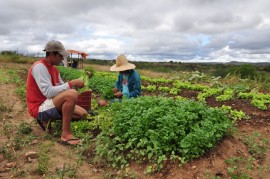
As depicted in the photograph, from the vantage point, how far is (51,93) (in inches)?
189

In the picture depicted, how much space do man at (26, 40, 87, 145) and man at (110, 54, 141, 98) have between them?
143 cm

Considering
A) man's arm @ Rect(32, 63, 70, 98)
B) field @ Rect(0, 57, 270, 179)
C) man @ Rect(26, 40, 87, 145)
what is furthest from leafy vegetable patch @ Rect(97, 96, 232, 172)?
man's arm @ Rect(32, 63, 70, 98)

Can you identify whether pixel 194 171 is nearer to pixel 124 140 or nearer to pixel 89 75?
pixel 124 140

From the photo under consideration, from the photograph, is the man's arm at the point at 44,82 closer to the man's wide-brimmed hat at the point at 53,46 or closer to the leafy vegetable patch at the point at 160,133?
the man's wide-brimmed hat at the point at 53,46

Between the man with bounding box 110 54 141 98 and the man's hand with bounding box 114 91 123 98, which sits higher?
the man with bounding box 110 54 141 98

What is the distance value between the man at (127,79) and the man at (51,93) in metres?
1.43

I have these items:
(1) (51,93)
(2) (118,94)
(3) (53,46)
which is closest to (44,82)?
(1) (51,93)

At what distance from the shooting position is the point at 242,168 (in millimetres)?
4090

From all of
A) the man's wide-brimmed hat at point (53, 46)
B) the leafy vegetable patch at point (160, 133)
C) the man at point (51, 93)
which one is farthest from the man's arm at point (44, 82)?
the leafy vegetable patch at point (160, 133)

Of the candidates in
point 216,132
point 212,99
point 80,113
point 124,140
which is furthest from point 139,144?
point 212,99

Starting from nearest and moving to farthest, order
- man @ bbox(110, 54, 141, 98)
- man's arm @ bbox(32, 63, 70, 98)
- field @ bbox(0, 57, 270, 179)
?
1. field @ bbox(0, 57, 270, 179)
2. man's arm @ bbox(32, 63, 70, 98)
3. man @ bbox(110, 54, 141, 98)

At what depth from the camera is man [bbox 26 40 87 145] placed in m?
4.77

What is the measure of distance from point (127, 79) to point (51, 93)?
1.94m

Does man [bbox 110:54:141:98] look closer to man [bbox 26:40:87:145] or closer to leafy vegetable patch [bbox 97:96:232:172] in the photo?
leafy vegetable patch [bbox 97:96:232:172]
